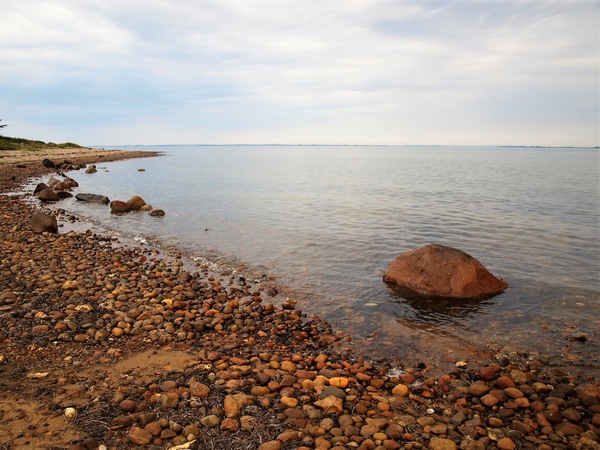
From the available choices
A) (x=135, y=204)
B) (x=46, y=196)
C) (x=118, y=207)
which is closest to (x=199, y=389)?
(x=118, y=207)

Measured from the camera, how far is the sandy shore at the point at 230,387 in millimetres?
4961

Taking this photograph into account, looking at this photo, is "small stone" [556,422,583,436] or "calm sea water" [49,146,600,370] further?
"calm sea water" [49,146,600,370]

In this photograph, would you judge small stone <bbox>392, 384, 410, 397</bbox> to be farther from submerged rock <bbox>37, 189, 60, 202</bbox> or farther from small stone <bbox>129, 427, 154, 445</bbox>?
submerged rock <bbox>37, 189, 60, 202</bbox>

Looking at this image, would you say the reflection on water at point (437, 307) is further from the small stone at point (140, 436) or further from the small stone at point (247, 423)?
the small stone at point (140, 436)

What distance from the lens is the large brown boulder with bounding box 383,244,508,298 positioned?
10.8 m

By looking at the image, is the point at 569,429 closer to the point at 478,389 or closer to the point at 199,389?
the point at 478,389

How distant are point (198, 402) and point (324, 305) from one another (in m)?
5.13

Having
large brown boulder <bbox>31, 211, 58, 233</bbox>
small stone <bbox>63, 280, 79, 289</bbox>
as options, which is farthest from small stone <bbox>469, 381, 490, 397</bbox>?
large brown boulder <bbox>31, 211, 58, 233</bbox>

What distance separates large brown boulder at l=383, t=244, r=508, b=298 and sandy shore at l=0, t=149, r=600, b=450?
10.8ft

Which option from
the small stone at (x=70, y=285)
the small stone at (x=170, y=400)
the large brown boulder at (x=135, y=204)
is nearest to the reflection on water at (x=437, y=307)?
the small stone at (x=170, y=400)

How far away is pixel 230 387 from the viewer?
19.6 feet

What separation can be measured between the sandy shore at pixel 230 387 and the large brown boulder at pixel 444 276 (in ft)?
10.8

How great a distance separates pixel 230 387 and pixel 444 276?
719 cm

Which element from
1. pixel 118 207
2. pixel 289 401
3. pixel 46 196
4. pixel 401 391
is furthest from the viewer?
pixel 46 196
